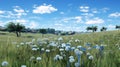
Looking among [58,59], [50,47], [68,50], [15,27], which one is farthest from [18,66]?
[15,27]

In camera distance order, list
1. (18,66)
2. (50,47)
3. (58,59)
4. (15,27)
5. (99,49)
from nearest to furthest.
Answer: (18,66), (58,59), (99,49), (50,47), (15,27)

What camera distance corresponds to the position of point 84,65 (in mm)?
3824

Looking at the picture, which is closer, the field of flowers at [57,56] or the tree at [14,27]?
the field of flowers at [57,56]

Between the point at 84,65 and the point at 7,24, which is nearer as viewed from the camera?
the point at 84,65

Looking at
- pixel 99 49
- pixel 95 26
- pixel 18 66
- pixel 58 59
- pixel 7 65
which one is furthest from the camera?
pixel 95 26

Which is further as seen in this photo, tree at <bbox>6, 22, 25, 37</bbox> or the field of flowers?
tree at <bbox>6, 22, 25, 37</bbox>

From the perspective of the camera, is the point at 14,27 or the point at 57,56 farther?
the point at 14,27

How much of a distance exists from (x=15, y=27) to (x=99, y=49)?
494ft

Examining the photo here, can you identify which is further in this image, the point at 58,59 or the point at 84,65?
the point at 58,59

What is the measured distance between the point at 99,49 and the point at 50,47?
1.63 m

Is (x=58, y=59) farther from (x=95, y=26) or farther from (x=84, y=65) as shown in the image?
(x=95, y=26)

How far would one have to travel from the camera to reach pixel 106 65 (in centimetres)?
364

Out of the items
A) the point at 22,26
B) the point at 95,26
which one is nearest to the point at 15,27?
the point at 22,26

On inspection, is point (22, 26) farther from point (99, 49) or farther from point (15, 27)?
point (99, 49)
